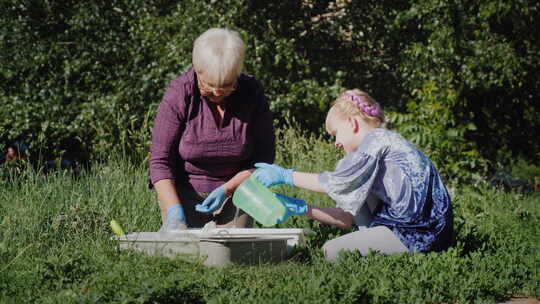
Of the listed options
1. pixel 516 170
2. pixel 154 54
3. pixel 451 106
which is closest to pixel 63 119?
pixel 154 54

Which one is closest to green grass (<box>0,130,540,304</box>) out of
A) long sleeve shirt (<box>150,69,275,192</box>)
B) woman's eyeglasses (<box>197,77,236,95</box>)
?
long sleeve shirt (<box>150,69,275,192</box>)

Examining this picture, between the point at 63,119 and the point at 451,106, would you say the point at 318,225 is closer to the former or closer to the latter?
the point at 451,106

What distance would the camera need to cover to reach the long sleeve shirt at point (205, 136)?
403cm

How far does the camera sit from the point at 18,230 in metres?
3.94

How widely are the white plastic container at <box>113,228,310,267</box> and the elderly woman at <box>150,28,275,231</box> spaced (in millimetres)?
255

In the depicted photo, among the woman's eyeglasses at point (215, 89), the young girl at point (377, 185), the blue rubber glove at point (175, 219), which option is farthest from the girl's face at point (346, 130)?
the blue rubber glove at point (175, 219)

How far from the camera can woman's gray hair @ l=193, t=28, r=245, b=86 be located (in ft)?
12.2

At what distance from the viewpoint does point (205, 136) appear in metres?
4.06

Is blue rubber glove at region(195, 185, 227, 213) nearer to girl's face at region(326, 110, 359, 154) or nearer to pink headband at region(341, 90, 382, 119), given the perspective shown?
girl's face at region(326, 110, 359, 154)

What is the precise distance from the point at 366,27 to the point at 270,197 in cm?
567

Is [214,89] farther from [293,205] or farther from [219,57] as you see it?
[293,205]

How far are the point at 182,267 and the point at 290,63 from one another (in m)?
4.66

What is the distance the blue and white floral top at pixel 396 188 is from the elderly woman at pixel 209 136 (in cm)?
63

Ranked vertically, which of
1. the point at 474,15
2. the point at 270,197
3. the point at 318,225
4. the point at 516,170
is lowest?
the point at 516,170
